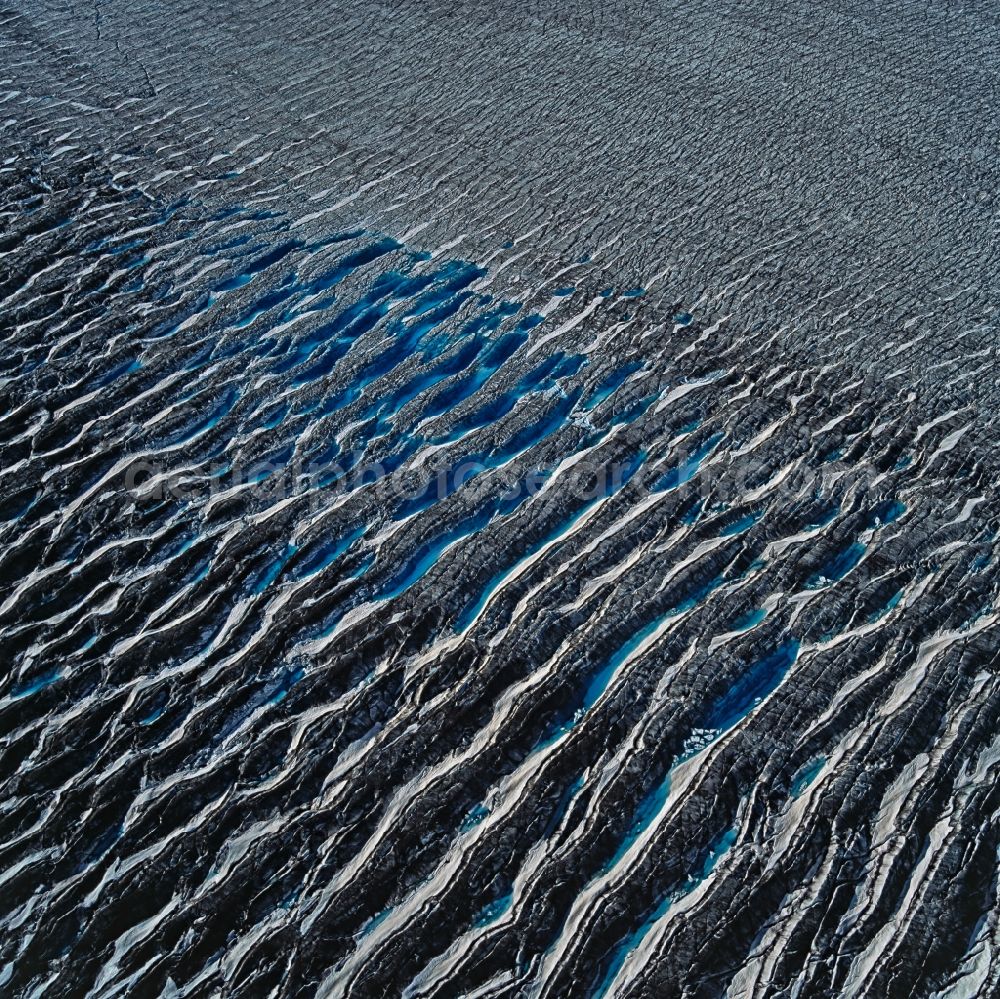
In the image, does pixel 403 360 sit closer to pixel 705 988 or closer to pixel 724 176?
pixel 724 176

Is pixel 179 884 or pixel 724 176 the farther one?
pixel 724 176

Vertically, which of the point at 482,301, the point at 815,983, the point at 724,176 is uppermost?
the point at 724,176

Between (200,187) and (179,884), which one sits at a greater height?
(200,187)

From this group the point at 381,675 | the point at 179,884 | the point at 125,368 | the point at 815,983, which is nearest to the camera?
the point at 815,983

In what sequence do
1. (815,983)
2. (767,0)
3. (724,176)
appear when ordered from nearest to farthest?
1. (815,983)
2. (724,176)
3. (767,0)

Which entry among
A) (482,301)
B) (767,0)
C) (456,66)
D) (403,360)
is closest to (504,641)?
(403,360)

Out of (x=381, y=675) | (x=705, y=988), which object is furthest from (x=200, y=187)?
(x=705, y=988)
